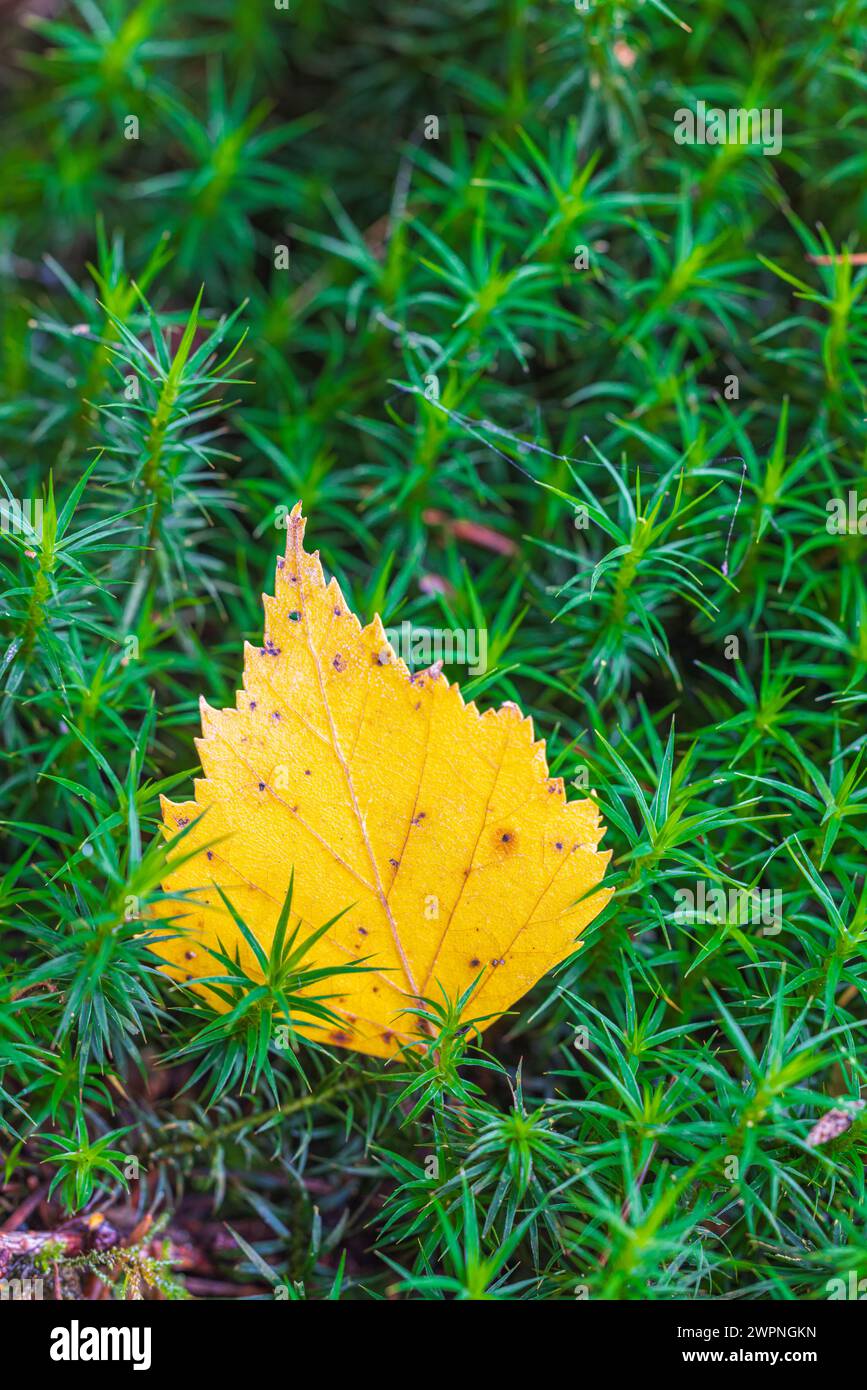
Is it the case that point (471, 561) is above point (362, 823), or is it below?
above

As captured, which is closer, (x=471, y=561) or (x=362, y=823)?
(x=362, y=823)

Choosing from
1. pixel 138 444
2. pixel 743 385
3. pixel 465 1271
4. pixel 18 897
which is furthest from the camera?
pixel 743 385

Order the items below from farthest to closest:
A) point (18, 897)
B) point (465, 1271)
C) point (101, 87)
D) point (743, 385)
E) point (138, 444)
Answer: point (101, 87) < point (743, 385) < point (138, 444) < point (18, 897) < point (465, 1271)

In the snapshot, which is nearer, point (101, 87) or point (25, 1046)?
point (25, 1046)

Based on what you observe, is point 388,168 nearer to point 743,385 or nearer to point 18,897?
point 743,385

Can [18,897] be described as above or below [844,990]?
above
